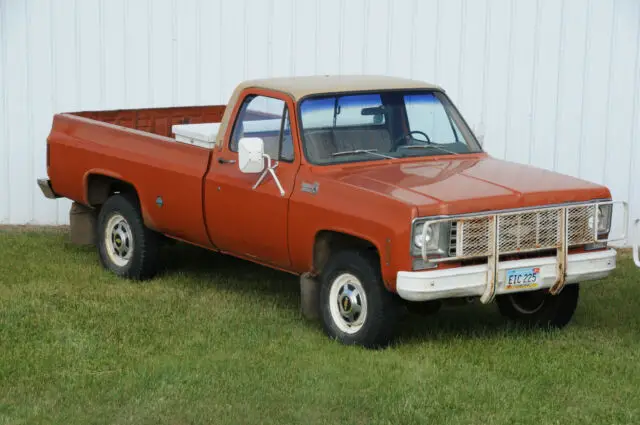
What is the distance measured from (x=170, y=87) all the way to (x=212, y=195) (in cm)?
386

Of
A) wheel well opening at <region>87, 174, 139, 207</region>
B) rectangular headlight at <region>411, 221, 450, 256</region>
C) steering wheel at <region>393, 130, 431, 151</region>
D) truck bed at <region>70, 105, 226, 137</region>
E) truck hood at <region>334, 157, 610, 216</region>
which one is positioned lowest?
wheel well opening at <region>87, 174, 139, 207</region>

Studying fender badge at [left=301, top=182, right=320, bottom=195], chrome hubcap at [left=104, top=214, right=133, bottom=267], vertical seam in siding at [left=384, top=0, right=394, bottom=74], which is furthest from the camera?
vertical seam in siding at [left=384, top=0, right=394, bottom=74]

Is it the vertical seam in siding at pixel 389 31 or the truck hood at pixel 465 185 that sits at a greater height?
the vertical seam in siding at pixel 389 31

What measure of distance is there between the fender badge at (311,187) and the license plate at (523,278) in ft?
4.90

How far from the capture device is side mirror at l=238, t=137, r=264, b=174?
9.89 metres

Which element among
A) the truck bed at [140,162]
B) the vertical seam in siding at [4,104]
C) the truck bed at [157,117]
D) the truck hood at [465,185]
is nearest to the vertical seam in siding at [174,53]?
the truck bed at [157,117]

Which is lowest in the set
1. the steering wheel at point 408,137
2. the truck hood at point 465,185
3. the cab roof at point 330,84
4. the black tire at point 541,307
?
the black tire at point 541,307

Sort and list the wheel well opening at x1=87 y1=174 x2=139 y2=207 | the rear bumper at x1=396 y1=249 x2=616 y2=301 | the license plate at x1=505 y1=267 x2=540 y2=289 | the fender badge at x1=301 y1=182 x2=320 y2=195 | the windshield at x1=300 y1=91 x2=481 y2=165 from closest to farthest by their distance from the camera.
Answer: the rear bumper at x1=396 y1=249 x2=616 y2=301, the license plate at x1=505 y1=267 x2=540 y2=289, the fender badge at x1=301 y1=182 x2=320 y2=195, the windshield at x1=300 y1=91 x2=481 y2=165, the wheel well opening at x1=87 y1=174 x2=139 y2=207

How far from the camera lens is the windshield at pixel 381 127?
10219 millimetres

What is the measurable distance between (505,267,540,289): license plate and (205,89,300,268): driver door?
172cm

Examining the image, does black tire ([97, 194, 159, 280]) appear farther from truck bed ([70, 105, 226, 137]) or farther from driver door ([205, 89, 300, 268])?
truck bed ([70, 105, 226, 137])

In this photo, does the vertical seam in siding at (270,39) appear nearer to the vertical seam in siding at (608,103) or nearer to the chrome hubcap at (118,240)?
the chrome hubcap at (118,240)

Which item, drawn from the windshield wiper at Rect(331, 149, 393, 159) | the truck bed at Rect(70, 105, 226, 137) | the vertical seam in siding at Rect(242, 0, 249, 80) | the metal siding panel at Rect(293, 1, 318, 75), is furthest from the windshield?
the vertical seam in siding at Rect(242, 0, 249, 80)

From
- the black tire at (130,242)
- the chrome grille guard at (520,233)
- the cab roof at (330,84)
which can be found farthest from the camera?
the black tire at (130,242)
